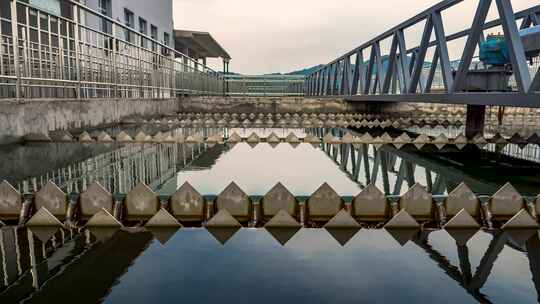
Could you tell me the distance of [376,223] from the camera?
2225 mm

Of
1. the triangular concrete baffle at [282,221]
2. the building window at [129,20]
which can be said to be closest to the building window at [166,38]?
the building window at [129,20]

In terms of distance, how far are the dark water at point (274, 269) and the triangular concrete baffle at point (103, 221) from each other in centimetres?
9

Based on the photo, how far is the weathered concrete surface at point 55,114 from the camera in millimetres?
4445

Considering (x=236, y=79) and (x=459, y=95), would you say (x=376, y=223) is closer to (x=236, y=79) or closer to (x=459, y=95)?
(x=459, y=95)

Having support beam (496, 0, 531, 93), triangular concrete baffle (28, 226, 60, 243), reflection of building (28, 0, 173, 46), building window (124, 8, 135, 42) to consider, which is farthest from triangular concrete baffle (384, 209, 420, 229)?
building window (124, 8, 135, 42)

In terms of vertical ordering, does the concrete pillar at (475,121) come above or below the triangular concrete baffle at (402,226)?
above

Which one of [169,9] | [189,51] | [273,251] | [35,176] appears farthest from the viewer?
[189,51]

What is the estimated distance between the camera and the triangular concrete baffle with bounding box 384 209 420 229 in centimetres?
209

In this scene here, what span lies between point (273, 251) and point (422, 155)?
11.7 ft

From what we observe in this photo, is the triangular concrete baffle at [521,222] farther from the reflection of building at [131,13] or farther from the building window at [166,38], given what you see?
the building window at [166,38]

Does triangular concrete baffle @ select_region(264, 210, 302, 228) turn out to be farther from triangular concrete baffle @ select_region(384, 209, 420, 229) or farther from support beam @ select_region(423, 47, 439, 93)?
support beam @ select_region(423, 47, 439, 93)

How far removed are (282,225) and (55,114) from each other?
14.6 ft

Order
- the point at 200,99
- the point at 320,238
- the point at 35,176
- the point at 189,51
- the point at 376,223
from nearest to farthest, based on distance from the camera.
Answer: the point at 320,238 < the point at 376,223 < the point at 35,176 < the point at 200,99 < the point at 189,51

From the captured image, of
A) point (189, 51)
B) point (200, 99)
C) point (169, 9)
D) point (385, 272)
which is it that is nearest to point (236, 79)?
point (189, 51)
